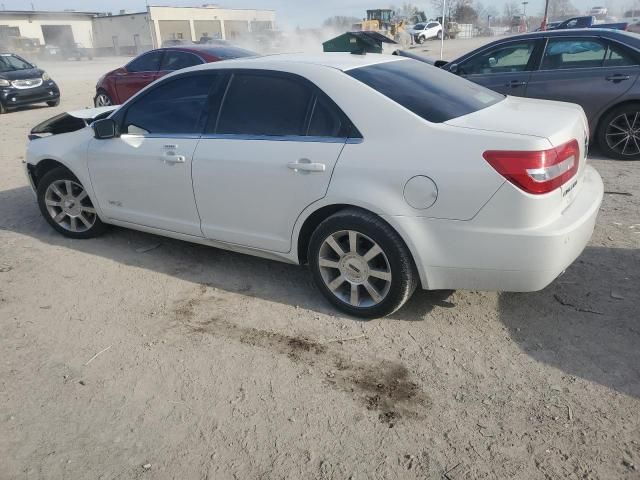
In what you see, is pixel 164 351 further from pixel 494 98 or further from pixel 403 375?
pixel 494 98

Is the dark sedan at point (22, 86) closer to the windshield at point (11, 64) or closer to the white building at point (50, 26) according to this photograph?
the windshield at point (11, 64)

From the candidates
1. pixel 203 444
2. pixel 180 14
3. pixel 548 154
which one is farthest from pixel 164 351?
pixel 180 14

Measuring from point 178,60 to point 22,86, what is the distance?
6.77 m

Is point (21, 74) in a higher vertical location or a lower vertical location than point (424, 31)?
higher

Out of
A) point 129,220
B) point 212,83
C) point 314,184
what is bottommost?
point 129,220

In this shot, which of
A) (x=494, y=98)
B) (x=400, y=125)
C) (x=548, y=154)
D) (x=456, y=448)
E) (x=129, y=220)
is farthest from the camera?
(x=129, y=220)

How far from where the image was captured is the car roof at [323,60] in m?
3.64

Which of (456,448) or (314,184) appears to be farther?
(314,184)

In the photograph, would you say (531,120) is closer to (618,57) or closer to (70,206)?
(70,206)

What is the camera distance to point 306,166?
3.37 meters

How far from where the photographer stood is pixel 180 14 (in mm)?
65375

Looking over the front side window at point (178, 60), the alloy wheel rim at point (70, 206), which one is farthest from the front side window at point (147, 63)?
the alloy wheel rim at point (70, 206)

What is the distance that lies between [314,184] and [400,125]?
2.10 feet

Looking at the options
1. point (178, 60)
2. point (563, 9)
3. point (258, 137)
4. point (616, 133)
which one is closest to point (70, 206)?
point (258, 137)
